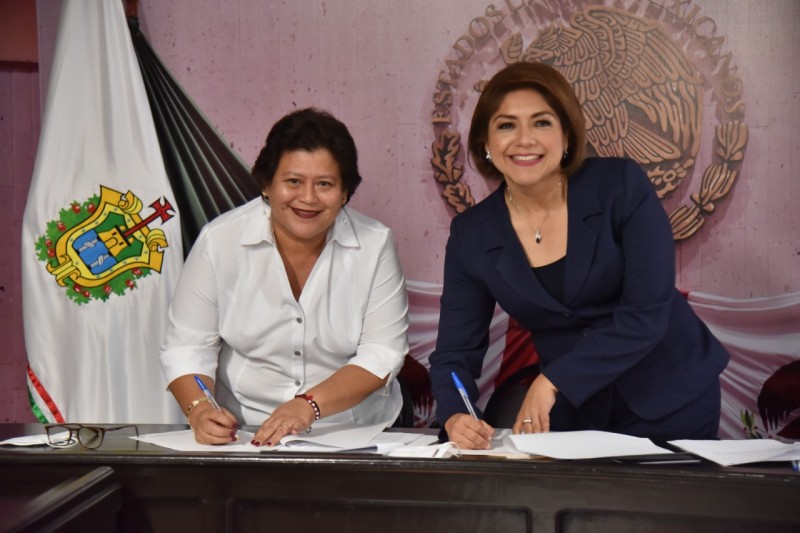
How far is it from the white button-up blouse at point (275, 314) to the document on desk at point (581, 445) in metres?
0.68

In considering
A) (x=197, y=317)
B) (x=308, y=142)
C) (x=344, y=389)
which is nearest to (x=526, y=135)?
(x=308, y=142)

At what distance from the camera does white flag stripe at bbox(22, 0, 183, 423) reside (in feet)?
10.1

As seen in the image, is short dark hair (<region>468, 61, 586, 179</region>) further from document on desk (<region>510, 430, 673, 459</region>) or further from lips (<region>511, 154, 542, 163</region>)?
document on desk (<region>510, 430, 673, 459</region>)

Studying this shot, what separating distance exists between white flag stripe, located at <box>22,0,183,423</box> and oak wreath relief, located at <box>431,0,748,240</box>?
1140 millimetres

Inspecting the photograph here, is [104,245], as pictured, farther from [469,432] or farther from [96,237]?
[469,432]

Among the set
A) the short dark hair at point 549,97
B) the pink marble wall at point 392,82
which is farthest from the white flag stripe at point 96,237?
the short dark hair at point 549,97

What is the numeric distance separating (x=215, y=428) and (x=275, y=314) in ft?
1.86

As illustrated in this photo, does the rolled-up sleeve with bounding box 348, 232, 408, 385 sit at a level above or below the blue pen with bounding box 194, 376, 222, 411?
above

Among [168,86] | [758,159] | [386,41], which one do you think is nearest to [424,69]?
[386,41]

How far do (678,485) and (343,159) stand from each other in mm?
1227

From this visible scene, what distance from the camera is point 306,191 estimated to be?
2.22 metres

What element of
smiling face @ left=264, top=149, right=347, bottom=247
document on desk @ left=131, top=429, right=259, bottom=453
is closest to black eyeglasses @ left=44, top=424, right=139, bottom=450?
document on desk @ left=131, top=429, right=259, bottom=453

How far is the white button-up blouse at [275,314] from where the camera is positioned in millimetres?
2324

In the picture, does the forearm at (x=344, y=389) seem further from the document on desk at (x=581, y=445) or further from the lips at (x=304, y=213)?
the document on desk at (x=581, y=445)
